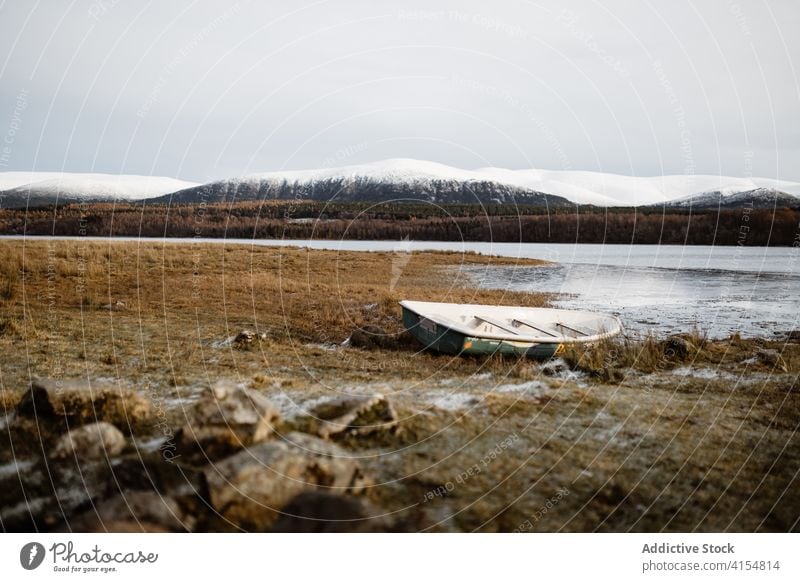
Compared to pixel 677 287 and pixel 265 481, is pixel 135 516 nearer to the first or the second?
pixel 265 481

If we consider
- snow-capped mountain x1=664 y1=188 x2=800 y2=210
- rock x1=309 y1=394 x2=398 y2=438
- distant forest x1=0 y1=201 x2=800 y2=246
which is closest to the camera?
rock x1=309 y1=394 x2=398 y2=438

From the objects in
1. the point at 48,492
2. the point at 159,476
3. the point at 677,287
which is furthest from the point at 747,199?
the point at 48,492

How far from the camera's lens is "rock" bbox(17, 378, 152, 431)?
5266 millimetres

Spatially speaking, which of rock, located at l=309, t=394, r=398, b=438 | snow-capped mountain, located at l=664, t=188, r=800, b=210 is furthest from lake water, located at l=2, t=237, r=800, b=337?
rock, located at l=309, t=394, r=398, b=438

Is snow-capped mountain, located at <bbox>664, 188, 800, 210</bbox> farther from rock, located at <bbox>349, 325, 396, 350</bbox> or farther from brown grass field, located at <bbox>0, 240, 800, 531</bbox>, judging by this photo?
rock, located at <bbox>349, 325, 396, 350</bbox>

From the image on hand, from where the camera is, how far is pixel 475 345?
25.8 feet

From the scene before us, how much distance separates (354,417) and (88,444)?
99.3 inches

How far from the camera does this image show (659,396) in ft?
22.2

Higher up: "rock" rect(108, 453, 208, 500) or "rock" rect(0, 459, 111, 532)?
"rock" rect(108, 453, 208, 500)

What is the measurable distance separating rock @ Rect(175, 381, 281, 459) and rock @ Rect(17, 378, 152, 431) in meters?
0.96

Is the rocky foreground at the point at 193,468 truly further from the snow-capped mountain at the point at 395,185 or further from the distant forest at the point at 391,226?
the snow-capped mountain at the point at 395,185

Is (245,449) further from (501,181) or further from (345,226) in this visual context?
(501,181)

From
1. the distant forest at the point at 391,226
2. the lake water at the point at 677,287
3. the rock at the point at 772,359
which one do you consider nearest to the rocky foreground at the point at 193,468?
the rock at the point at 772,359
